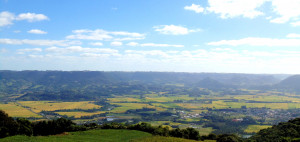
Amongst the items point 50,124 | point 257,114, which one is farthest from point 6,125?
point 257,114

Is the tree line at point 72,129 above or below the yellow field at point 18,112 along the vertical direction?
above

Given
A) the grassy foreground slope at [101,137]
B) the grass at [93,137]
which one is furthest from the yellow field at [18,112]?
the grassy foreground slope at [101,137]

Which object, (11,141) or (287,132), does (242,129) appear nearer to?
(287,132)

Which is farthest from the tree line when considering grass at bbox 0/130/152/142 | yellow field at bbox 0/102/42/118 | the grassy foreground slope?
yellow field at bbox 0/102/42/118

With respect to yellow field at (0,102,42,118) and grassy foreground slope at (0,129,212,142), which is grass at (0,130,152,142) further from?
yellow field at (0,102,42,118)

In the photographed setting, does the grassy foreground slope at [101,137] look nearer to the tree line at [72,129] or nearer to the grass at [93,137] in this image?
the grass at [93,137]

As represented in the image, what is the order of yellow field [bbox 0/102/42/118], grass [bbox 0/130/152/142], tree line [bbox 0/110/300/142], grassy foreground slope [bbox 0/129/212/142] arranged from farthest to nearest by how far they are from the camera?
yellow field [bbox 0/102/42/118] < tree line [bbox 0/110/300/142] < grassy foreground slope [bbox 0/129/212/142] < grass [bbox 0/130/152/142]

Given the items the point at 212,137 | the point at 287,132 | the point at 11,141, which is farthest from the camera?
the point at 212,137

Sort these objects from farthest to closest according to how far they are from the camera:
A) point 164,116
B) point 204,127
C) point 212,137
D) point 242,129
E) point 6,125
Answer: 1. point 164,116
2. point 204,127
3. point 242,129
4. point 212,137
5. point 6,125
